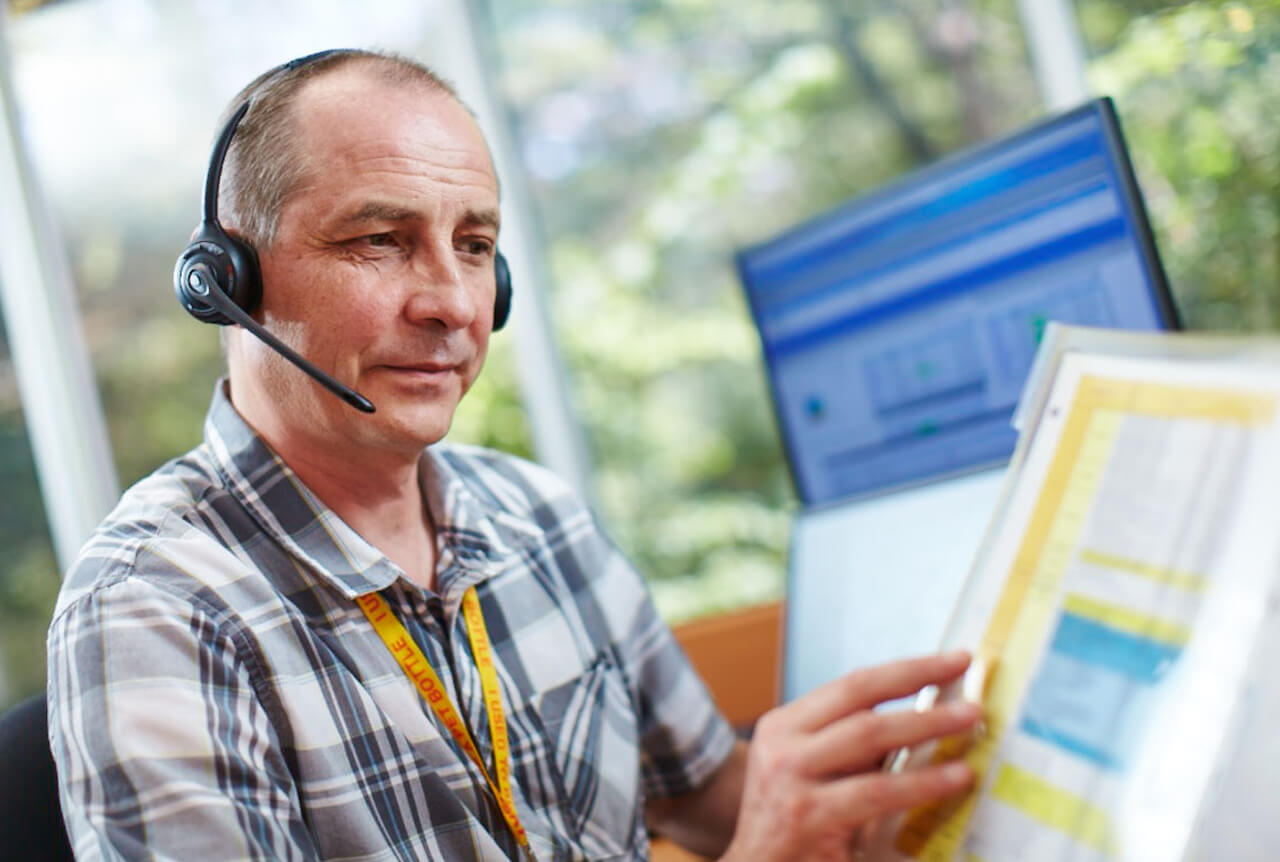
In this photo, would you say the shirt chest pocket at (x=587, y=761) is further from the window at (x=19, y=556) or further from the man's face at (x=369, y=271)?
the window at (x=19, y=556)

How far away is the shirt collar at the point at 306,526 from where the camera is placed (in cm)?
90

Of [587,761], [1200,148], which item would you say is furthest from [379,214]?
[1200,148]

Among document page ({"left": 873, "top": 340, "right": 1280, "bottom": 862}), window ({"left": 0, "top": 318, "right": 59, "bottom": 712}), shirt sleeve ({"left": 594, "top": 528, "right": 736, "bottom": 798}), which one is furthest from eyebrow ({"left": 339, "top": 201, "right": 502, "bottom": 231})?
window ({"left": 0, "top": 318, "right": 59, "bottom": 712})

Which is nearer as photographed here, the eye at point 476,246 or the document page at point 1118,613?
the document page at point 1118,613

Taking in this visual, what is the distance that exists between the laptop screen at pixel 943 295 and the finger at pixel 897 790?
541 millimetres

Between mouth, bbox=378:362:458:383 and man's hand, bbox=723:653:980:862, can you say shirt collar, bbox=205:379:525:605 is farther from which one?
man's hand, bbox=723:653:980:862

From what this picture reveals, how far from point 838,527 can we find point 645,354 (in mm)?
1628

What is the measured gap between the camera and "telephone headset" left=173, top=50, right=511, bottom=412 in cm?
88

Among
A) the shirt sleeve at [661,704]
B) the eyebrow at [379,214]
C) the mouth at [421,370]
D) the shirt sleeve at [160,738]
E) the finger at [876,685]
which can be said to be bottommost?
the shirt sleeve at [661,704]

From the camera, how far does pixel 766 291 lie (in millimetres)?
1349

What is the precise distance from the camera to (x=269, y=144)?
3.03 feet

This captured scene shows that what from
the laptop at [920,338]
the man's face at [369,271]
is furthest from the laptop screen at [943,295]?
the man's face at [369,271]

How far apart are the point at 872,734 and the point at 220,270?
0.65 meters

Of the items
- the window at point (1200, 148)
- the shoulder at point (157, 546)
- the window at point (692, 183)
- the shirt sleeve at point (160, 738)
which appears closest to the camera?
the shirt sleeve at point (160, 738)
